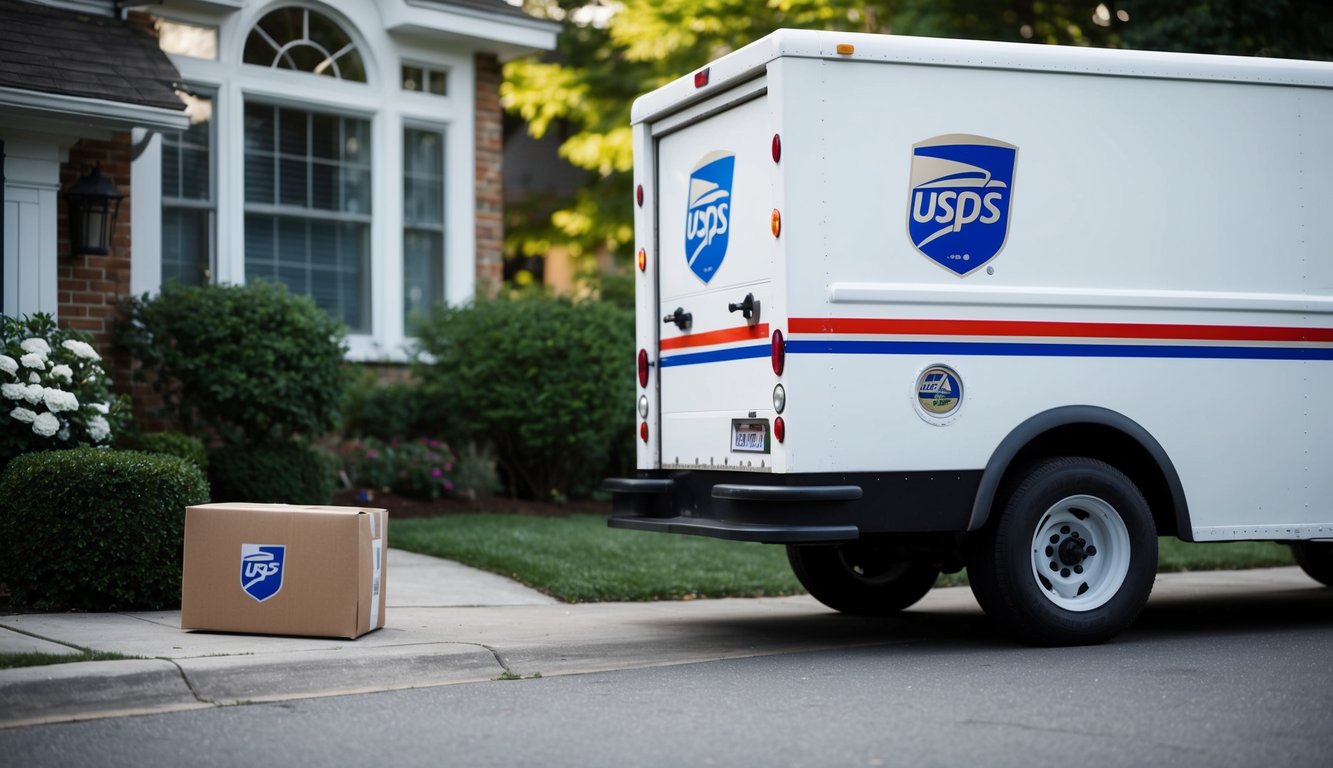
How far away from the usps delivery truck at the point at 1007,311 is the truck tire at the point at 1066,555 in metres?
0.02

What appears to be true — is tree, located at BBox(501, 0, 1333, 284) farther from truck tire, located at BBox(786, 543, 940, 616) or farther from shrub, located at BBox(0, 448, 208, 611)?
shrub, located at BBox(0, 448, 208, 611)

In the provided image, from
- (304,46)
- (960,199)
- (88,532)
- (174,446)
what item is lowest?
(88,532)

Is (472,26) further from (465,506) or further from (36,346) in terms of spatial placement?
(36,346)

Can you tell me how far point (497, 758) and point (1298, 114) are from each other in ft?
18.4

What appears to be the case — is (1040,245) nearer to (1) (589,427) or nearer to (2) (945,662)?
(2) (945,662)

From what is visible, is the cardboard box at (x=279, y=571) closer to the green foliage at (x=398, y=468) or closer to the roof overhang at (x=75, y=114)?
the roof overhang at (x=75, y=114)

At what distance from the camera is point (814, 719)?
18.1 ft

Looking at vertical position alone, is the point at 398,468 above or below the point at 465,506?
above

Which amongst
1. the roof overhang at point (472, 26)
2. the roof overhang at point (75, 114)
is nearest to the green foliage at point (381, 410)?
the roof overhang at point (472, 26)

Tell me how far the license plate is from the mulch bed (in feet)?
17.5

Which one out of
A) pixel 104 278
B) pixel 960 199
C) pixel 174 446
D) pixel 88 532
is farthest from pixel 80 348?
pixel 960 199

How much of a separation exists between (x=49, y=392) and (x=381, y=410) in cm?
480

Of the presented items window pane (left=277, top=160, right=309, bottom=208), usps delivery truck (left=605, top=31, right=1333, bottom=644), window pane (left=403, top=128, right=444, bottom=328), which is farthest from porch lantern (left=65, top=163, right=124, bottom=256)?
usps delivery truck (left=605, top=31, right=1333, bottom=644)

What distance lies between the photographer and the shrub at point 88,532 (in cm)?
763
